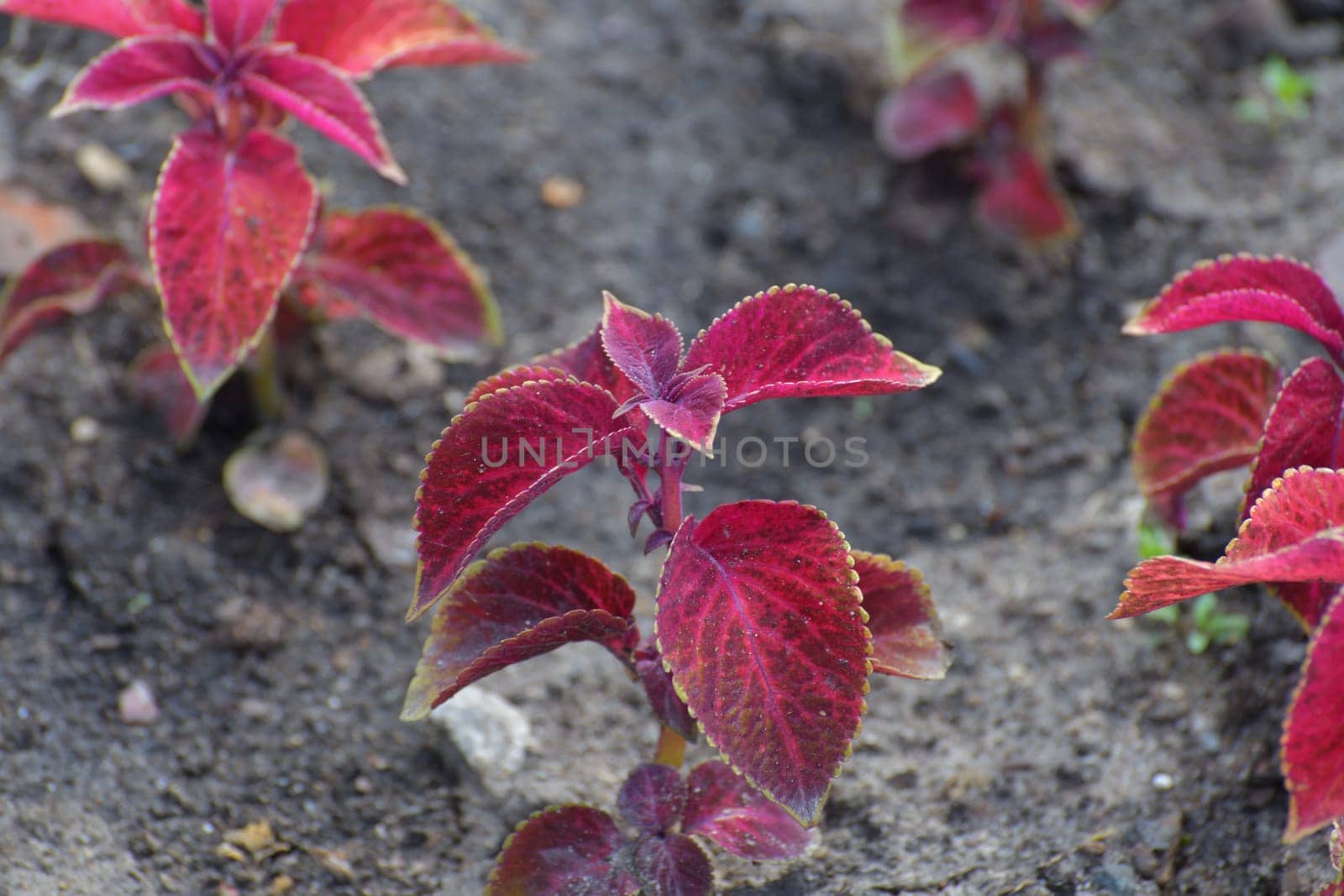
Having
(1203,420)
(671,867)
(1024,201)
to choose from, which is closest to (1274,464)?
(1203,420)

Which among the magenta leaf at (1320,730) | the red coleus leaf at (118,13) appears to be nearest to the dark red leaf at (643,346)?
the magenta leaf at (1320,730)

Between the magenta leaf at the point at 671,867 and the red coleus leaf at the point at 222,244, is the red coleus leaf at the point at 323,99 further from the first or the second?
the magenta leaf at the point at 671,867

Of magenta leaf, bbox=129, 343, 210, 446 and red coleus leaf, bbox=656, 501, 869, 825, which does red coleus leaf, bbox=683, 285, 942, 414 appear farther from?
magenta leaf, bbox=129, 343, 210, 446

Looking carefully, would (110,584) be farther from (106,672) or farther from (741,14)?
(741,14)

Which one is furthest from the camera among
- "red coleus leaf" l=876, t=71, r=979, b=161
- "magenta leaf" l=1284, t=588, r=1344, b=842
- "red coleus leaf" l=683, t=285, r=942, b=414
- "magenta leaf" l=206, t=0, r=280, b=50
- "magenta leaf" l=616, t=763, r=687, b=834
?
"red coleus leaf" l=876, t=71, r=979, b=161

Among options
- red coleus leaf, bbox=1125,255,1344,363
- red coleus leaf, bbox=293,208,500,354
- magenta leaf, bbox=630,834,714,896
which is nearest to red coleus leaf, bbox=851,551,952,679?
magenta leaf, bbox=630,834,714,896

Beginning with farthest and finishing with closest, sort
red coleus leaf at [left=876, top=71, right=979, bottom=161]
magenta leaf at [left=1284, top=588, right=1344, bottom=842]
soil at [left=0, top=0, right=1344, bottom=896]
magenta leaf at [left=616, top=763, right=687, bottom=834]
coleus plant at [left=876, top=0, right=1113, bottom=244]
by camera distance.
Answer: red coleus leaf at [left=876, top=71, right=979, bottom=161]
coleus plant at [left=876, top=0, right=1113, bottom=244]
soil at [left=0, top=0, right=1344, bottom=896]
magenta leaf at [left=616, top=763, right=687, bottom=834]
magenta leaf at [left=1284, top=588, right=1344, bottom=842]
